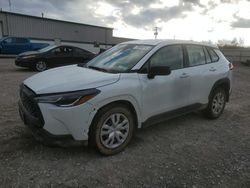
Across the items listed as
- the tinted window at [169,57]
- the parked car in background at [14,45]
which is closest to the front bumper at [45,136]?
the tinted window at [169,57]

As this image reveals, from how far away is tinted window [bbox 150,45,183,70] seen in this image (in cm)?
397

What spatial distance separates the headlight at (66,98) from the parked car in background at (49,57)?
9.30 metres

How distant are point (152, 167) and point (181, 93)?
1.60 metres

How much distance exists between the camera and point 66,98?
9.64 feet

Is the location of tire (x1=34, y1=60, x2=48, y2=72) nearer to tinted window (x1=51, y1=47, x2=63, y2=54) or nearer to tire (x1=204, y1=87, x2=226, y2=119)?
tinted window (x1=51, y1=47, x2=63, y2=54)

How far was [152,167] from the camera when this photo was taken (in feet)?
10.6

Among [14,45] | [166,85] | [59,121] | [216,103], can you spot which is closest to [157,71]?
[166,85]

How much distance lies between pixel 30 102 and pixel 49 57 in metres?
9.29

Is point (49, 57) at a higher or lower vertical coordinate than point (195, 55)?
lower

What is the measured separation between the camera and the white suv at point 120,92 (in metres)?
3.00

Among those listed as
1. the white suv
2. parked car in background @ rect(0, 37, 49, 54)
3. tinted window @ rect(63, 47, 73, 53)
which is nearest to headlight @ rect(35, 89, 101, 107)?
the white suv

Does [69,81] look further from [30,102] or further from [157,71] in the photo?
[157,71]

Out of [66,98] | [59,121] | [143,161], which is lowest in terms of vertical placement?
[143,161]

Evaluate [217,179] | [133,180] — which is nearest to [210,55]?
[217,179]
